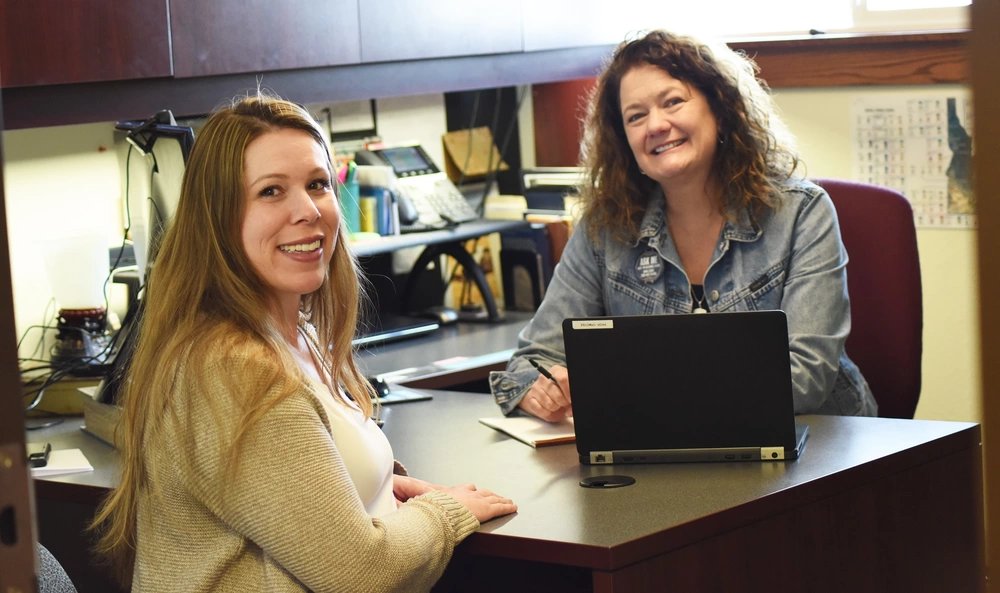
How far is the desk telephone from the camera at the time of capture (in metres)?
3.45

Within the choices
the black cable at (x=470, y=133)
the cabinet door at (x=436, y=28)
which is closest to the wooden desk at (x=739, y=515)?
the cabinet door at (x=436, y=28)

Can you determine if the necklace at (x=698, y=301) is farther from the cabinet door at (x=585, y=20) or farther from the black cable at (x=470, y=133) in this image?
the black cable at (x=470, y=133)

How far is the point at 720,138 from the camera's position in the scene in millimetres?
2572

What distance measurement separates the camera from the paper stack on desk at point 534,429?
2203 millimetres

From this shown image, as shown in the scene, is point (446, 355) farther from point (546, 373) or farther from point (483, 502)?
point (483, 502)

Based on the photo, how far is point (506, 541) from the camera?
1757mm

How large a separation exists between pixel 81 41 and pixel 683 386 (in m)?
1.30

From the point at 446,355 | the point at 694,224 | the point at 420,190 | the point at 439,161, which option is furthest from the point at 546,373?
the point at 439,161

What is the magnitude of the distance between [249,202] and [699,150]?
104 centimetres

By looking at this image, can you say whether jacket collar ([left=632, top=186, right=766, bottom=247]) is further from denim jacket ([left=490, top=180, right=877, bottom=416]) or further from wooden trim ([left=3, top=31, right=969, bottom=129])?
wooden trim ([left=3, top=31, right=969, bottom=129])

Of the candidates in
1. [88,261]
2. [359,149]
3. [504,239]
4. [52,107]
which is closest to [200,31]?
[52,107]

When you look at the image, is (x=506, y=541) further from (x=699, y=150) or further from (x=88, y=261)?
(x=88, y=261)

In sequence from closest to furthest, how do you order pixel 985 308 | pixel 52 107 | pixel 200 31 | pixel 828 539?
pixel 985 308 < pixel 828 539 < pixel 52 107 < pixel 200 31

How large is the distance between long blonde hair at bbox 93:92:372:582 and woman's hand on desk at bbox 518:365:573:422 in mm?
657
